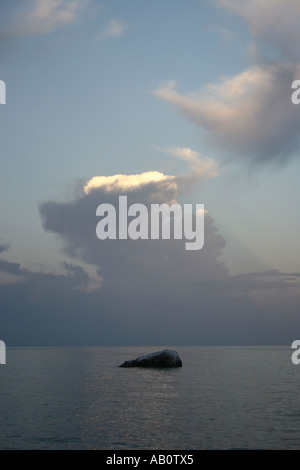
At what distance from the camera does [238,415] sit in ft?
127

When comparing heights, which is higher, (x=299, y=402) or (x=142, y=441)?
(x=299, y=402)

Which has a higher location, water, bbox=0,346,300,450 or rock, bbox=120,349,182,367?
rock, bbox=120,349,182,367

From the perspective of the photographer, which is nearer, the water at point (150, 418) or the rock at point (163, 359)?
the water at point (150, 418)

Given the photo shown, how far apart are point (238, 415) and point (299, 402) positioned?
1247cm

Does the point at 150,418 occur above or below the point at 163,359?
below

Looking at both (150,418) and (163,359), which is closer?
(150,418)

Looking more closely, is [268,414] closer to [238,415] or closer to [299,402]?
[238,415]

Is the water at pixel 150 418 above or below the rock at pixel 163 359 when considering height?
below

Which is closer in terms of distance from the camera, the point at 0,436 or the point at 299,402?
the point at 0,436

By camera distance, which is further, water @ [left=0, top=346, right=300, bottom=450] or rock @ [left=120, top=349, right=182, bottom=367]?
rock @ [left=120, top=349, right=182, bottom=367]
